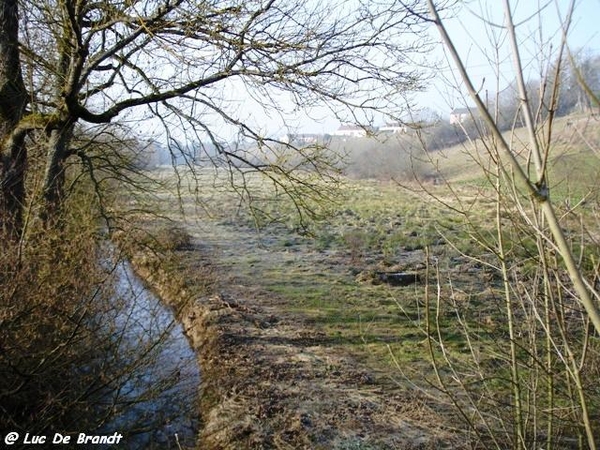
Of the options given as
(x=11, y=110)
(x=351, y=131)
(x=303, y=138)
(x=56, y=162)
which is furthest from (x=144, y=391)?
(x=351, y=131)

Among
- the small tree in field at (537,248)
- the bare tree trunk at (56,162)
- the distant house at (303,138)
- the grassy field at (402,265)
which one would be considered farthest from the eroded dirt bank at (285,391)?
the distant house at (303,138)

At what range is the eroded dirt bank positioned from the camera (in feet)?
18.6

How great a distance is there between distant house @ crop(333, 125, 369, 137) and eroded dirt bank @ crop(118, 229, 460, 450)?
3.15 metres

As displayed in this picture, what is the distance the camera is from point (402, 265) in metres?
12.7

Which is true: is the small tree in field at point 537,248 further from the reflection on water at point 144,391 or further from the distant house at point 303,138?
the distant house at point 303,138

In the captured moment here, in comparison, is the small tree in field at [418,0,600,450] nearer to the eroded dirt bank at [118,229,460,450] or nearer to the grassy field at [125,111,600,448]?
the grassy field at [125,111,600,448]

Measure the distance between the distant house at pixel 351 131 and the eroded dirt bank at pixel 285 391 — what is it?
Answer: 3149 millimetres

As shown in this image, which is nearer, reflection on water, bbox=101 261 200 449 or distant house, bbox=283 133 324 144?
reflection on water, bbox=101 261 200 449

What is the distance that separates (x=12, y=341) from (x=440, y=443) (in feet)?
13.4

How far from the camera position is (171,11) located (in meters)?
6.34

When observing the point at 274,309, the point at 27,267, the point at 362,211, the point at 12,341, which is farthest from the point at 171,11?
the point at 362,211

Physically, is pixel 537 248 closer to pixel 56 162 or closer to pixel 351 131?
pixel 351 131

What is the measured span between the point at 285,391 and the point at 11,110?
199 inches

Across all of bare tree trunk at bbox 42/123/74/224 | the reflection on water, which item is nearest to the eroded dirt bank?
the reflection on water
